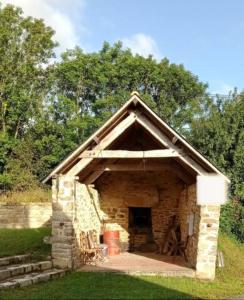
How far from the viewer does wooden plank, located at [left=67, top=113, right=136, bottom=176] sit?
10.8 m

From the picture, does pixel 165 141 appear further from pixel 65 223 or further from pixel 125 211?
pixel 125 211

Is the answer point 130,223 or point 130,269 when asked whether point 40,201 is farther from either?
point 130,269

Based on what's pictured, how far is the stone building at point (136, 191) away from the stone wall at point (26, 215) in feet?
14.6

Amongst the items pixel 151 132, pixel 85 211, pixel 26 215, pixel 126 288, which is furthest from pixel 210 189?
pixel 26 215

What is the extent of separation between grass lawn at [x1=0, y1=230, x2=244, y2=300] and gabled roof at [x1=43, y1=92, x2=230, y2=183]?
2.45 meters

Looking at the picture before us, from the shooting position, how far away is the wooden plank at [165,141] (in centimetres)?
1056

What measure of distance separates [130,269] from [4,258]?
315 cm

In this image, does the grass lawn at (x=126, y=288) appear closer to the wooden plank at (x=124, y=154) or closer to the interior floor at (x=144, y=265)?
the interior floor at (x=144, y=265)

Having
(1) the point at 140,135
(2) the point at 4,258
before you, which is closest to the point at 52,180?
(2) the point at 4,258

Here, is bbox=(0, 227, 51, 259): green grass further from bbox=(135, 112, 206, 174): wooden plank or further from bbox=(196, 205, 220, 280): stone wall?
bbox=(135, 112, 206, 174): wooden plank

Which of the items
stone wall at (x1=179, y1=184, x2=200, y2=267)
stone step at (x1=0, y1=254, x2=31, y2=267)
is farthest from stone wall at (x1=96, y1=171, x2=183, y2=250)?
stone step at (x1=0, y1=254, x2=31, y2=267)

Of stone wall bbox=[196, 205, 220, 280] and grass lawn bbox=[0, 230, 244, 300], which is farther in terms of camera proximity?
stone wall bbox=[196, 205, 220, 280]

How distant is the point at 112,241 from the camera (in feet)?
45.2

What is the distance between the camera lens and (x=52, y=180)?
36.6ft
